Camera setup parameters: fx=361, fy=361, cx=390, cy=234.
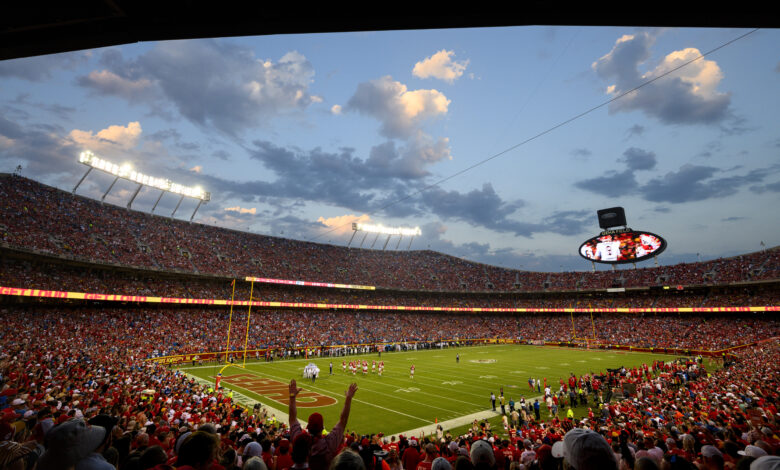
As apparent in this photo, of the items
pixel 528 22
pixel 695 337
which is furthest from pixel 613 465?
pixel 695 337

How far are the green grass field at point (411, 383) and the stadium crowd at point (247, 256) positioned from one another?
1805 centimetres

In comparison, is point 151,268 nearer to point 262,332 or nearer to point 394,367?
point 262,332

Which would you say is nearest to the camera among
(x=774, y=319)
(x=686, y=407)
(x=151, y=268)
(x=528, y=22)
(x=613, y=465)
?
(x=613, y=465)

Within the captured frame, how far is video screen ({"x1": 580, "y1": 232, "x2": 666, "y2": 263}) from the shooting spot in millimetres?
53938

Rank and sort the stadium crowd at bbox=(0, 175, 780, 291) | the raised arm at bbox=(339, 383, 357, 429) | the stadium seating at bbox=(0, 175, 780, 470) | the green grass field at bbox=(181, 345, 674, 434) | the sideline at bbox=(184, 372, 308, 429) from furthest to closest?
the stadium crowd at bbox=(0, 175, 780, 291), the green grass field at bbox=(181, 345, 674, 434), the sideline at bbox=(184, 372, 308, 429), the stadium seating at bbox=(0, 175, 780, 470), the raised arm at bbox=(339, 383, 357, 429)

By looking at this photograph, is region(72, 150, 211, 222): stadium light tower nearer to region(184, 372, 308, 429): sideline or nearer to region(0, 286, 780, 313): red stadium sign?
region(0, 286, 780, 313): red stadium sign

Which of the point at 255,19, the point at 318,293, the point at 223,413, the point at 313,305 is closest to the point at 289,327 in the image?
the point at 313,305

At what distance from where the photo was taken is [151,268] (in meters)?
39.0

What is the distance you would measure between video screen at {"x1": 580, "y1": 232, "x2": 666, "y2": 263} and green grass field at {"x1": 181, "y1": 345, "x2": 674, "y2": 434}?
19826 millimetres

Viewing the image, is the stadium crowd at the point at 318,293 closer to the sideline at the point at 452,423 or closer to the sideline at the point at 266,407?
the sideline at the point at 266,407

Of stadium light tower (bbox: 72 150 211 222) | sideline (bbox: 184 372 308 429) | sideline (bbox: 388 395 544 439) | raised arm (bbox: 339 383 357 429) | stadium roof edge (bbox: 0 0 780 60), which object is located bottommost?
sideline (bbox: 388 395 544 439)

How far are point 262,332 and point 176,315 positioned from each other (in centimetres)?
921

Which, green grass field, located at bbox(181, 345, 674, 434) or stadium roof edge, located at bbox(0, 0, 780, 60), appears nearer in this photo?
stadium roof edge, located at bbox(0, 0, 780, 60)

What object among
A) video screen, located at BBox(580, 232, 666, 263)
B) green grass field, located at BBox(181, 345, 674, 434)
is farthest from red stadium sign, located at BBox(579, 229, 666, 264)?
green grass field, located at BBox(181, 345, 674, 434)
